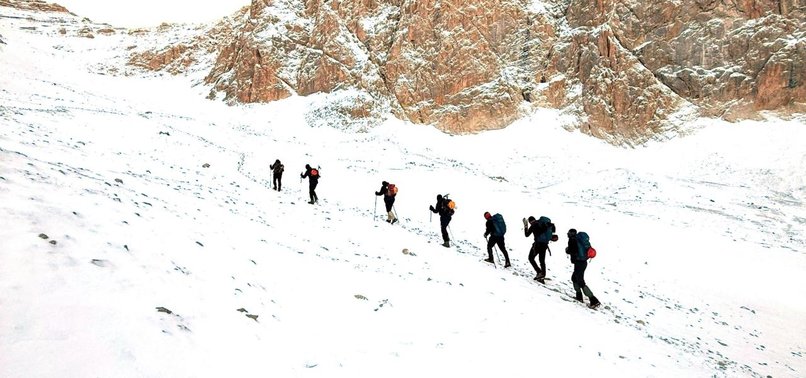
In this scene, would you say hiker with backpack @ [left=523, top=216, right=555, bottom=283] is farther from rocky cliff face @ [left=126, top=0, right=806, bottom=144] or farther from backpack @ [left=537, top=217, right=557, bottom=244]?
rocky cliff face @ [left=126, top=0, right=806, bottom=144]

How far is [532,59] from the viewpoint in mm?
67000

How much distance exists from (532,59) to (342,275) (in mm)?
64926

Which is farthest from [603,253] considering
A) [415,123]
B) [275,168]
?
[415,123]

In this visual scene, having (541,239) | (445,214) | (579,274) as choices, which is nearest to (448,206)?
(445,214)

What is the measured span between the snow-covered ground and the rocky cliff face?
86.4ft

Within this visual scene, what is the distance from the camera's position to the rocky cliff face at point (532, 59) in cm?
5478

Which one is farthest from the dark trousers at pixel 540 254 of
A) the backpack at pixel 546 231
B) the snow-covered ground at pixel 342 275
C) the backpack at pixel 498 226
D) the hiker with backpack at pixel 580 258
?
the hiker with backpack at pixel 580 258

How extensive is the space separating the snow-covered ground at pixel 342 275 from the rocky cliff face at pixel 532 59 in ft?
86.4

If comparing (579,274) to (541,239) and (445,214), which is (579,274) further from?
(445,214)

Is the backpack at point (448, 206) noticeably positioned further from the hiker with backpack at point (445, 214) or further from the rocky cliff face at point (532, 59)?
the rocky cliff face at point (532, 59)

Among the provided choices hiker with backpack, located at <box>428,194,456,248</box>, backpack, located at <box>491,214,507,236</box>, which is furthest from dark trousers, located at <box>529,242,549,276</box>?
hiker with backpack, located at <box>428,194,456,248</box>

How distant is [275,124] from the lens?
61906 mm

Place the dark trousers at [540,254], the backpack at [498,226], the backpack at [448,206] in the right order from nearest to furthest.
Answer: the dark trousers at [540,254] < the backpack at [498,226] < the backpack at [448,206]

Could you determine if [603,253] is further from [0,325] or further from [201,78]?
[201,78]
